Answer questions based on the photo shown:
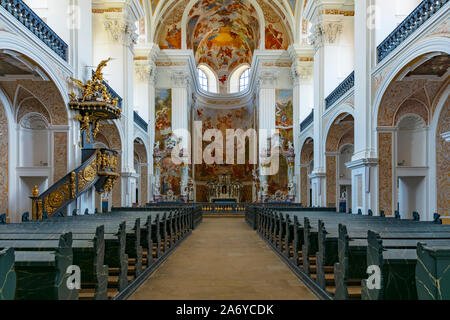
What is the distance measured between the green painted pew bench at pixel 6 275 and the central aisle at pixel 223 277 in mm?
2103

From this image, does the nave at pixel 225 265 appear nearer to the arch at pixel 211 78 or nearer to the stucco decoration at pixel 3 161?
the stucco decoration at pixel 3 161

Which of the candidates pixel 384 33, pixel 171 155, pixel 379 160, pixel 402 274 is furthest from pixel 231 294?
pixel 171 155

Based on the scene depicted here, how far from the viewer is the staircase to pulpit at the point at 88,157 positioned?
8141 millimetres

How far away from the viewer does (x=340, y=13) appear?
47.6 ft

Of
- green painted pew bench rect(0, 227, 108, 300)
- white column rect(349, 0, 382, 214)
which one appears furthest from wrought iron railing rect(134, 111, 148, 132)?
green painted pew bench rect(0, 227, 108, 300)

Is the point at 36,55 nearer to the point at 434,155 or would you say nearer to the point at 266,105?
the point at 434,155

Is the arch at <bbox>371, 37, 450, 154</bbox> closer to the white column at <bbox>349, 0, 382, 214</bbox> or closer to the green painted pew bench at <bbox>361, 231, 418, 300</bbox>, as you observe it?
the white column at <bbox>349, 0, 382, 214</bbox>

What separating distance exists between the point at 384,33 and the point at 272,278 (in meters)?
7.71

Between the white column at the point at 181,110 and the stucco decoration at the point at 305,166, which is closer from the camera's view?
the stucco decoration at the point at 305,166

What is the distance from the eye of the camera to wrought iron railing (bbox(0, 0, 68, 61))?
6.98 meters

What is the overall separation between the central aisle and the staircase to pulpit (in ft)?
9.55

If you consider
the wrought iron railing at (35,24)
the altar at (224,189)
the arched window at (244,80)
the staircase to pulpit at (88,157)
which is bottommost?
the altar at (224,189)

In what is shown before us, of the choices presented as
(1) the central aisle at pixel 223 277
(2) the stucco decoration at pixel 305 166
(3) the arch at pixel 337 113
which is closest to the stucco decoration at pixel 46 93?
(1) the central aisle at pixel 223 277

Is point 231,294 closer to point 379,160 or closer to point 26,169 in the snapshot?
point 379,160
